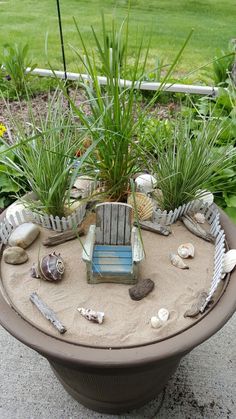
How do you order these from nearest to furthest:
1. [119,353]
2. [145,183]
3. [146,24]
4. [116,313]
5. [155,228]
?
[119,353], [116,313], [155,228], [145,183], [146,24]

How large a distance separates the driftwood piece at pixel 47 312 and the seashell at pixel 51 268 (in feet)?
0.17

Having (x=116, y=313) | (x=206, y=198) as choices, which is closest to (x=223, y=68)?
(x=206, y=198)

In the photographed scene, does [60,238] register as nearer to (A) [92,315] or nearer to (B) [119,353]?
(A) [92,315]

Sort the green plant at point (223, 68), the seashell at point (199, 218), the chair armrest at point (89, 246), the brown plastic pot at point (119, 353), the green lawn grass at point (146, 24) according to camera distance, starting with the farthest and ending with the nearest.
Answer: the green lawn grass at point (146, 24)
the green plant at point (223, 68)
the seashell at point (199, 218)
the chair armrest at point (89, 246)
the brown plastic pot at point (119, 353)

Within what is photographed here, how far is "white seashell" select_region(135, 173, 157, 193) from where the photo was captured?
125 cm

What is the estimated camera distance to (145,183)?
125 centimetres

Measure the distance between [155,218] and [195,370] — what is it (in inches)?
21.9

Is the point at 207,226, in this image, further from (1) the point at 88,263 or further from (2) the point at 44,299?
(2) the point at 44,299

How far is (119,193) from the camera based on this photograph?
1201 millimetres

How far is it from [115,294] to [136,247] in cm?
13

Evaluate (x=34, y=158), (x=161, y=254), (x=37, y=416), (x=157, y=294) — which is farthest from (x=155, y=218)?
(x=37, y=416)

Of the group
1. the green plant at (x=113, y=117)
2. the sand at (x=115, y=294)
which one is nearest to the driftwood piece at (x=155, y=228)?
the sand at (x=115, y=294)

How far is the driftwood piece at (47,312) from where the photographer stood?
2.89 ft

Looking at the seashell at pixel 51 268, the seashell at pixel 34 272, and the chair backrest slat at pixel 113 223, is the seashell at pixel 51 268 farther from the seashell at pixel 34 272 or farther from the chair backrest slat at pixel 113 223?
the chair backrest slat at pixel 113 223
